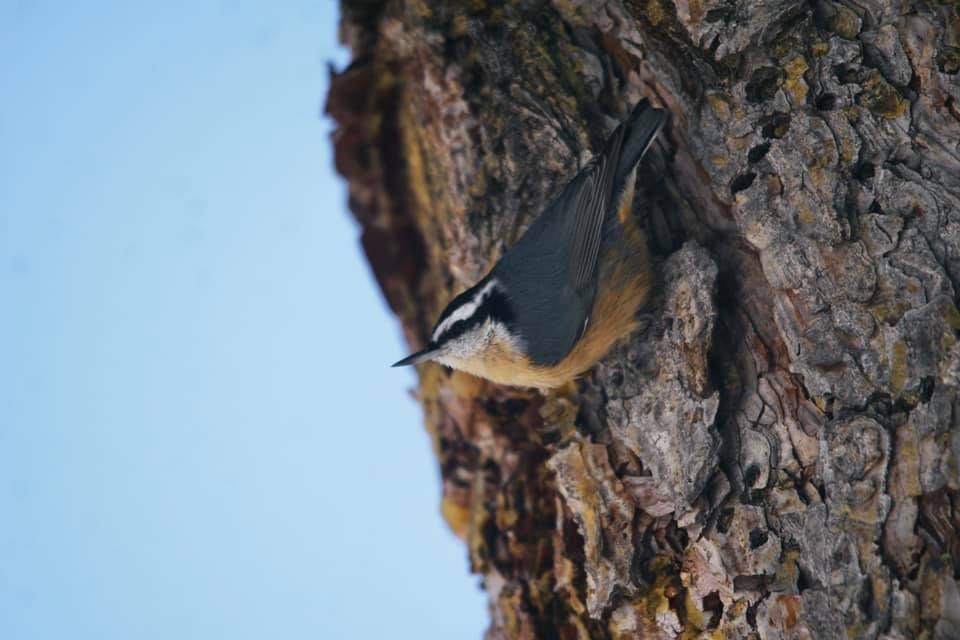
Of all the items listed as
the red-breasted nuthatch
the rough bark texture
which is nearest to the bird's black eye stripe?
the red-breasted nuthatch

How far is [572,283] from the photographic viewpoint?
2566 millimetres

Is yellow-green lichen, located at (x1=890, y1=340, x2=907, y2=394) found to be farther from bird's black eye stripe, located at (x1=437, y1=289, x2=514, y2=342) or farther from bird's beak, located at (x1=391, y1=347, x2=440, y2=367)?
bird's beak, located at (x1=391, y1=347, x2=440, y2=367)

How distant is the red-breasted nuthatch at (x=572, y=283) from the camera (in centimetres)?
253

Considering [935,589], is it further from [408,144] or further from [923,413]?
[408,144]

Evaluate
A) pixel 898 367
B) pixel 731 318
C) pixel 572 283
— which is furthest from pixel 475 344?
pixel 898 367

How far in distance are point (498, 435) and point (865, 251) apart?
4.54ft

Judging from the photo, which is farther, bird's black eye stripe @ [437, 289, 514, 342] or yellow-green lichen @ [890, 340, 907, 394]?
bird's black eye stripe @ [437, 289, 514, 342]

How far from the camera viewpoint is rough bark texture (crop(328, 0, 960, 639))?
75.8 inches

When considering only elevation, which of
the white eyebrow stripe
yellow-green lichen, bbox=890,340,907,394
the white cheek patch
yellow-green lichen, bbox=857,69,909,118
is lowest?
yellow-green lichen, bbox=890,340,907,394

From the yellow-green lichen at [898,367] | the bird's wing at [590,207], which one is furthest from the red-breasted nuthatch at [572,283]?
the yellow-green lichen at [898,367]

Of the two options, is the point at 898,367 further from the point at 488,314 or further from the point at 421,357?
the point at 421,357

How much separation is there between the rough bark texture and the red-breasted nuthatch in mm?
76

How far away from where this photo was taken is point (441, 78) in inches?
113

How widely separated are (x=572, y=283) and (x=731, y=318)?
446mm
